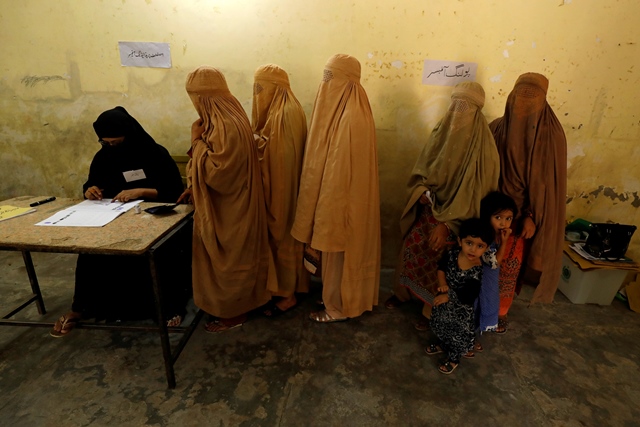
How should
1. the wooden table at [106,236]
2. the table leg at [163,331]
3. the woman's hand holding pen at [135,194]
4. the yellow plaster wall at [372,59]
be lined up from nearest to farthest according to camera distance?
1. the wooden table at [106,236]
2. the table leg at [163,331]
3. the woman's hand holding pen at [135,194]
4. the yellow plaster wall at [372,59]

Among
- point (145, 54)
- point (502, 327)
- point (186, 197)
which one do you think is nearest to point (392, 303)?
point (502, 327)

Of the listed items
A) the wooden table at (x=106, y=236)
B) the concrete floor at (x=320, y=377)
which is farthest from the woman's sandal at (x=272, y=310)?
the wooden table at (x=106, y=236)

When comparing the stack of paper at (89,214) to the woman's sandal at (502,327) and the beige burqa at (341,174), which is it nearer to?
the beige burqa at (341,174)

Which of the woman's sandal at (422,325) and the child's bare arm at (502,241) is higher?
the child's bare arm at (502,241)

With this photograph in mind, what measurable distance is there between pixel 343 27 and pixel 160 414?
271 cm

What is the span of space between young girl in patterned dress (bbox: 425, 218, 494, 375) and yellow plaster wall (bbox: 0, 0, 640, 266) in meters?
1.13

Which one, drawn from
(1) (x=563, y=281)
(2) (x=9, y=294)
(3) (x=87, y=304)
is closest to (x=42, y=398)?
(3) (x=87, y=304)

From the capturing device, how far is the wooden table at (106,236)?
1.38 m

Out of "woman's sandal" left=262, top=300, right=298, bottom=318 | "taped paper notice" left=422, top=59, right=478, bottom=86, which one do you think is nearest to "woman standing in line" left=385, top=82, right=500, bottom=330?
"taped paper notice" left=422, top=59, right=478, bottom=86

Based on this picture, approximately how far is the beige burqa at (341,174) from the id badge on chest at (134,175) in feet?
3.49

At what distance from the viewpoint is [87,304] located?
2145mm

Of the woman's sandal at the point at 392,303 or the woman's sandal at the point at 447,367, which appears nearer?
the woman's sandal at the point at 447,367

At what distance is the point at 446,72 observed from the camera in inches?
97.7

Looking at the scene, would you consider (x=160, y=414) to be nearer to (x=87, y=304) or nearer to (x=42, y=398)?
(x=42, y=398)
